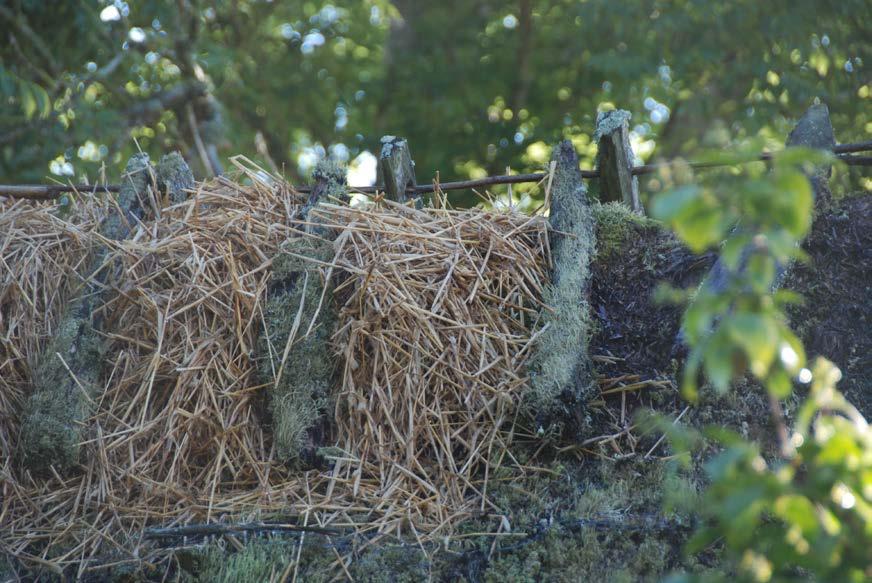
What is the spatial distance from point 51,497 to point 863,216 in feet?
10.9

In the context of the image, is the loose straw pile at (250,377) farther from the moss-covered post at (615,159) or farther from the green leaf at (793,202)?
the green leaf at (793,202)

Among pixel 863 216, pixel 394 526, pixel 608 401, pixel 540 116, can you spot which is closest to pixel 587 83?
pixel 540 116

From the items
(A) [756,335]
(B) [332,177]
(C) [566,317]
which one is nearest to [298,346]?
(B) [332,177]

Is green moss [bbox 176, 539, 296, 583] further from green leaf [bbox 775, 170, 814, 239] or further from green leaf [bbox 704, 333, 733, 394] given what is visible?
green leaf [bbox 775, 170, 814, 239]

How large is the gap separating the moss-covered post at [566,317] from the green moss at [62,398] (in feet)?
5.23

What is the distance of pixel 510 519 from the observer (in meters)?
2.91

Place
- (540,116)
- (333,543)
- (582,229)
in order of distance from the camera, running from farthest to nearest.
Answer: (540,116) → (582,229) → (333,543)

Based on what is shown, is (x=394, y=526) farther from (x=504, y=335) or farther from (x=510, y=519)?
(x=504, y=335)

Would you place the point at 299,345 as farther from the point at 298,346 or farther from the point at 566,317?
the point at 566,317

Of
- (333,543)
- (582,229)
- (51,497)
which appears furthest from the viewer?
(582,229)

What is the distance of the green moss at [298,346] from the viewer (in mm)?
3111

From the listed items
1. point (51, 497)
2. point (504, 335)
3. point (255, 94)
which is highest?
point (504, 335)

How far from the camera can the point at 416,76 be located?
35.1 feet

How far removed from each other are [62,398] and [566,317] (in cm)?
185
